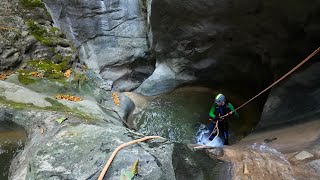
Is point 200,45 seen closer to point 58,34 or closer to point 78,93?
point 78,93

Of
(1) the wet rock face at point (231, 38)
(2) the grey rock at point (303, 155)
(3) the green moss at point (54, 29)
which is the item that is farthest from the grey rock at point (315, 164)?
(3) the green moss at point (54, 29)

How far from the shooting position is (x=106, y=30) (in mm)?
13398

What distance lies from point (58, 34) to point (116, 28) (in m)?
2.48

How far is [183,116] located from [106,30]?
5227mm

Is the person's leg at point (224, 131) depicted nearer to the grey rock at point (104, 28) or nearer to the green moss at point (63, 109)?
the green moss at point (63, 109)

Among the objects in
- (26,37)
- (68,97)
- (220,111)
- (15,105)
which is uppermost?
(26,37)

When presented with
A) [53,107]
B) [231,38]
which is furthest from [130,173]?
[231,38]

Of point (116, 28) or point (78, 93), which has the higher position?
point (116, 28)

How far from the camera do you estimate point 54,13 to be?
1295 cm

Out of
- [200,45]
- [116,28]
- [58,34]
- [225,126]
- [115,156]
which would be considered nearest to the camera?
[115,156]

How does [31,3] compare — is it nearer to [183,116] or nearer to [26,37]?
[26,37]

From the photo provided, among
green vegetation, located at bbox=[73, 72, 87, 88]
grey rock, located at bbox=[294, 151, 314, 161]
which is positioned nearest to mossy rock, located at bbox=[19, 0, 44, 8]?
green vegetation, located at bbox=[73, 72, 87, 88]

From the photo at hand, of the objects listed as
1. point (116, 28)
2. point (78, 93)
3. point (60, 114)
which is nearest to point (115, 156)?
point (60, 114)

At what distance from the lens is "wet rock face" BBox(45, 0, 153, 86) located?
13008mm
